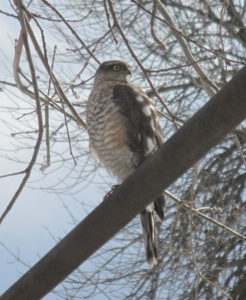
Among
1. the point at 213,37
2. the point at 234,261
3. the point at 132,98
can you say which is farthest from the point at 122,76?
the point at 213,37

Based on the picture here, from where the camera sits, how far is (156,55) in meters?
8.13

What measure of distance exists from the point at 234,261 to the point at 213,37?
9.20 feet

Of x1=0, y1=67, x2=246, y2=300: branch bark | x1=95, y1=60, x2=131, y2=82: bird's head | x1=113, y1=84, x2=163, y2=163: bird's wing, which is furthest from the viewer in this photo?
x1=95, y1=60, x2=131, y2=82: bird's head

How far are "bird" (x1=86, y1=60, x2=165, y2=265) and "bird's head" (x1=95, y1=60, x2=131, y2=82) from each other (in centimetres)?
37

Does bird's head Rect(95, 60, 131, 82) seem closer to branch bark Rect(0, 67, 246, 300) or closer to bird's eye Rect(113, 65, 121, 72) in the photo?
bird's eye Rect(113, 65, 121, 72)

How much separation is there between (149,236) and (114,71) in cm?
152

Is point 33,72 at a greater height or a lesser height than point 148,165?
greater

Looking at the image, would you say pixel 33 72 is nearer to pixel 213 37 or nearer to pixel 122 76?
pixel 122 76

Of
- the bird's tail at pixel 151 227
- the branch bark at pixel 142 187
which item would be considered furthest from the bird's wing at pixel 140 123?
the branch bark at pixel 142 187

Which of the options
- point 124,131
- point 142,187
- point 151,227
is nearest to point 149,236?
point 151,227

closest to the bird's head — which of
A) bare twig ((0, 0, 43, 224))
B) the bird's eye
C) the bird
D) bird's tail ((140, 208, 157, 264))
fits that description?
the bird's eye

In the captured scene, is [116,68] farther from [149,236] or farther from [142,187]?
[142,187]

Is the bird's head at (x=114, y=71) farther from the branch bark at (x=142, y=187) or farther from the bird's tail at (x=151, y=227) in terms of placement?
the branch bark at (x=142, y=187)

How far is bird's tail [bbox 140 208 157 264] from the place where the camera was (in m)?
3.58
